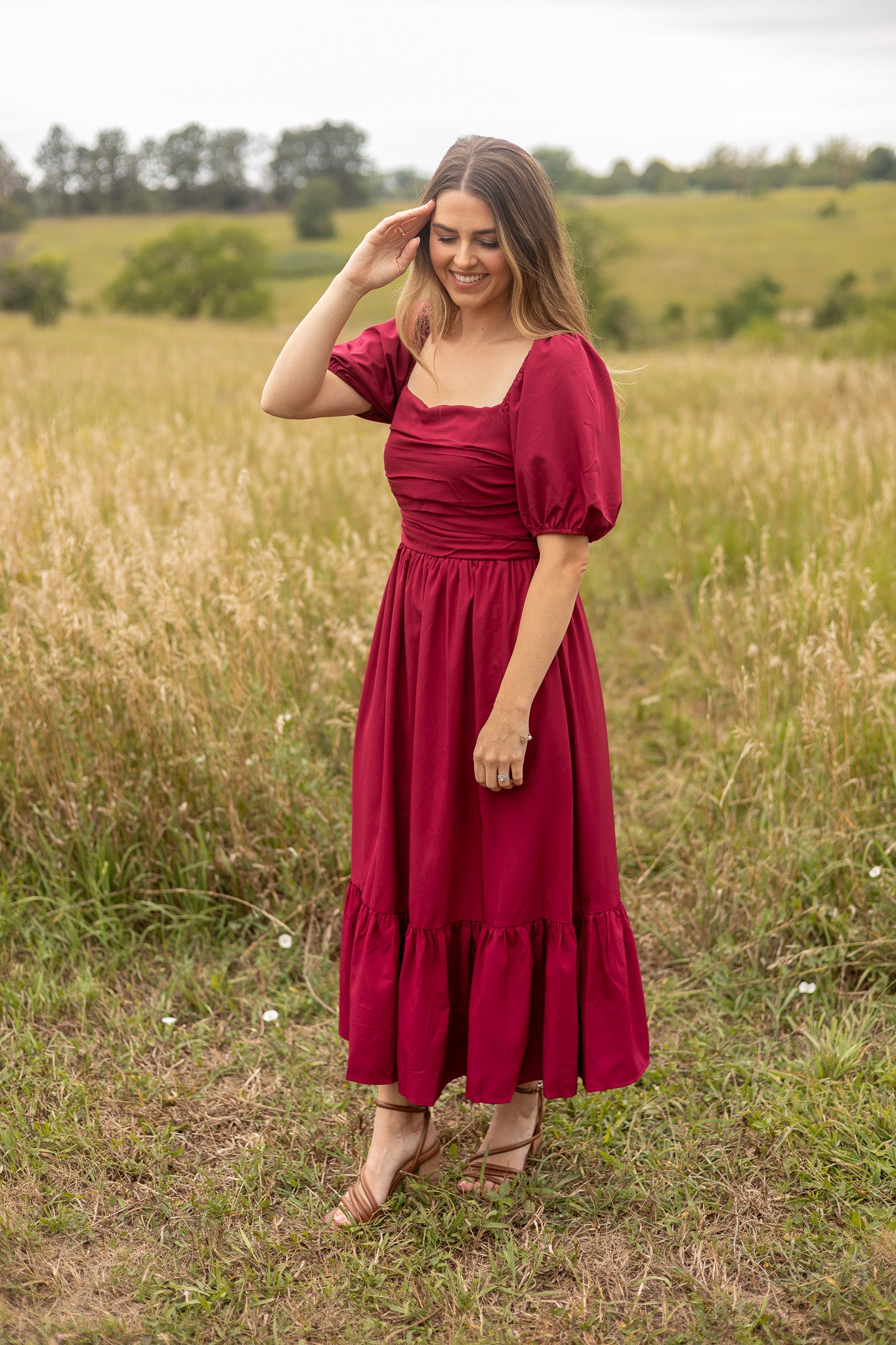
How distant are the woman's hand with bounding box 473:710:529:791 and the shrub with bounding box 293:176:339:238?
203 ft

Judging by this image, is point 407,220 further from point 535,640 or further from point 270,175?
point 270,175

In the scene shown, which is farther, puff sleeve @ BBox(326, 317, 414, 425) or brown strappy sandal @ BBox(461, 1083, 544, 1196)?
brown strappy sandal @ BBox(461, 1083, 544, 1196)

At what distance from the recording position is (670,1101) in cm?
231

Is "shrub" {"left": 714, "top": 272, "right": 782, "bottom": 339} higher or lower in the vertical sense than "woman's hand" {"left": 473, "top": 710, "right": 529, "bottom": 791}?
higher

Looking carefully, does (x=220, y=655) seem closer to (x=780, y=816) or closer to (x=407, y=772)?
(x=407, y=772)

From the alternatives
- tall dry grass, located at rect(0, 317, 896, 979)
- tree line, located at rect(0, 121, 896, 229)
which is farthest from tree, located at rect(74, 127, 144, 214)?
tall dry grass, located at rect(0, 317, 896, 979)

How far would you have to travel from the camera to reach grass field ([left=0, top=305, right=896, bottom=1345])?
1.86 m

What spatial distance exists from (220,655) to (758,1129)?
6.50 ft

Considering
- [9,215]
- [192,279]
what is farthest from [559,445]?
[192,279]

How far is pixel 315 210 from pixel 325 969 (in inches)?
2422

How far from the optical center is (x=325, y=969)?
2.77 meters

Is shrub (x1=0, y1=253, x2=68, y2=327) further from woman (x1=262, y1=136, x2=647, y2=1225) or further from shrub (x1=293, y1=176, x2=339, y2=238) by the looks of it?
shrub (x1=293, y1=176, x2=339, y2=238)

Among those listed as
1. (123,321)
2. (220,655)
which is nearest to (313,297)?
(123,321)

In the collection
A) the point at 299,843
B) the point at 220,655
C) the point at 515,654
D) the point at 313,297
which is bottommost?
the point at 299,843
